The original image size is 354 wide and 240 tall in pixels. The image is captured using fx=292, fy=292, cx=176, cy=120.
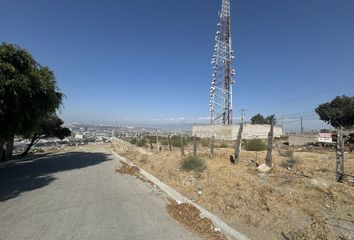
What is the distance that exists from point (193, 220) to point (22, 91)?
1237 cm

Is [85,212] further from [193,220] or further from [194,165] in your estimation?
[194,165]

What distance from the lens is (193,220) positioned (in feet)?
22.9

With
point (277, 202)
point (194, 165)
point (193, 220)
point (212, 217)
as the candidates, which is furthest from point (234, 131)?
point (193, 220)

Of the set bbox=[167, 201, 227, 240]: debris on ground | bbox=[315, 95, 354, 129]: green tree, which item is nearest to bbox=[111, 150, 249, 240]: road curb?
bbox=[167, 201, 227, 240]: debris on ground

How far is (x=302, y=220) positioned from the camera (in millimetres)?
6098

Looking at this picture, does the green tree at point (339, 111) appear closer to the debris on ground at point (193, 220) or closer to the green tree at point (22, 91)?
the green tree at point (22, 91)

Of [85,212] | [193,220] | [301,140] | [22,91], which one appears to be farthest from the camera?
[301,140]

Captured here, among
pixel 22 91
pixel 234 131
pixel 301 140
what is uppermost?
pixel 22 91

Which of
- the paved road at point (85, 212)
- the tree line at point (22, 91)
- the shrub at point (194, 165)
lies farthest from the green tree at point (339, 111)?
the paved road at point (85, 212)

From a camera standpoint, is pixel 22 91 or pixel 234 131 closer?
pixel 22 91

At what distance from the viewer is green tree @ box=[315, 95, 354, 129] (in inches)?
2604

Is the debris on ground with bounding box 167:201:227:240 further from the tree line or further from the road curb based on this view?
the tree line

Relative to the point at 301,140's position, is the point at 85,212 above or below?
below

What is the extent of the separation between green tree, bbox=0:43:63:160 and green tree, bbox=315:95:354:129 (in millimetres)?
64022
